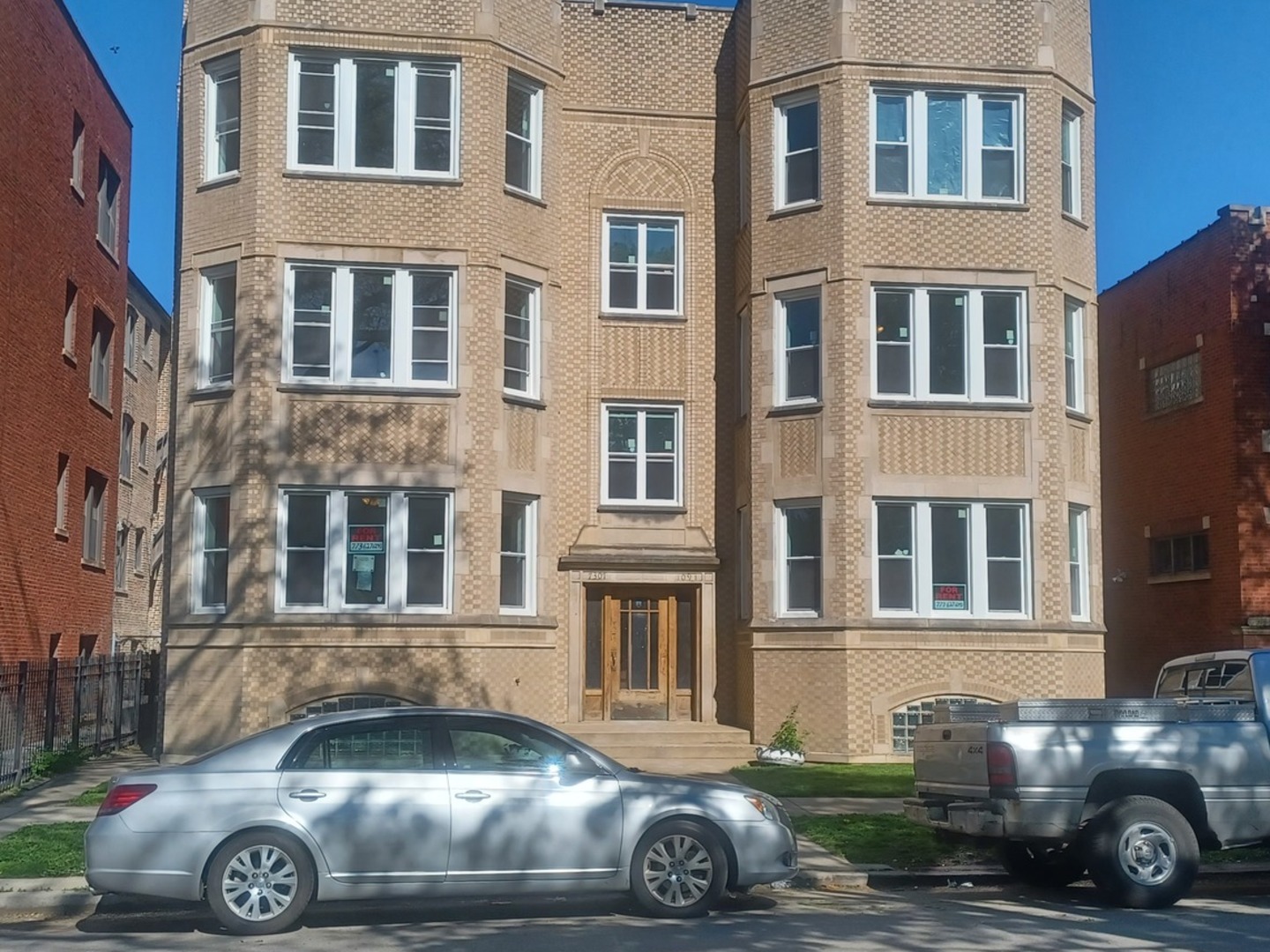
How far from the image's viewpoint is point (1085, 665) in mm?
20953

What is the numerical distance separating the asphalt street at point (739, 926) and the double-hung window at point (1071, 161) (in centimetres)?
1314

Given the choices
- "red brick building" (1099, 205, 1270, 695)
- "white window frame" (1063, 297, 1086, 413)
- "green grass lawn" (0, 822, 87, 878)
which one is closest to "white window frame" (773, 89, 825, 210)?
"white window frame" (1063, 297, 1086, 413)

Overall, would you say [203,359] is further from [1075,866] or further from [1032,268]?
[1075,866]

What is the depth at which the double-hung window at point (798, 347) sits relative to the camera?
69.7 ft

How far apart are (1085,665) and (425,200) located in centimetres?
1169

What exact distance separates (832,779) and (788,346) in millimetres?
6698

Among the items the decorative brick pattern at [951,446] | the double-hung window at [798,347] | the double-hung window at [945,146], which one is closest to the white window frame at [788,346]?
the double-hung window at [798,347]

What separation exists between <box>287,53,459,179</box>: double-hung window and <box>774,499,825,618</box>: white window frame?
271 inches

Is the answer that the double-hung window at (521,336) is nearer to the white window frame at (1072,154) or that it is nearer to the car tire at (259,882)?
the white window frame at (1072,154)

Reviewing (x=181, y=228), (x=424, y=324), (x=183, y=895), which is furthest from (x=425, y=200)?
(x=183, y=895)

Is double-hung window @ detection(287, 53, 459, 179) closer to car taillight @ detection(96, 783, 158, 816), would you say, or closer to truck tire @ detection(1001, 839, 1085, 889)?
car taillight @ detection(96, 783, 158, 816)

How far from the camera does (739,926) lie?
973 centimetres

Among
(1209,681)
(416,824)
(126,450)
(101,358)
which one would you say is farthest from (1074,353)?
(126,450)

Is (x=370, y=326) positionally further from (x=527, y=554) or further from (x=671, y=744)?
(x=671, y=744)
